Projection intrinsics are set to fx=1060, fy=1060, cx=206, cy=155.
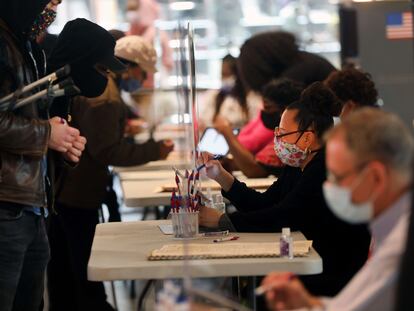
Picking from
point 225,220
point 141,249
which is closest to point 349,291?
point 141,249

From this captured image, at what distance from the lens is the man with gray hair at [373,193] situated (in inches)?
86.8

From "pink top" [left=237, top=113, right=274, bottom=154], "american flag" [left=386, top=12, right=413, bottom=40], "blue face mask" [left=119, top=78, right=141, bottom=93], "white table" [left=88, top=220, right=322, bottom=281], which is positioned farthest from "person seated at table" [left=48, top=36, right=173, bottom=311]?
"american flag" [left=386, top=12, right=413, bottom=40]

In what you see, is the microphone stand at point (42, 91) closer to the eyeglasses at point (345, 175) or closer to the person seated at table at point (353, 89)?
the eyeglasses at point (345, 175)

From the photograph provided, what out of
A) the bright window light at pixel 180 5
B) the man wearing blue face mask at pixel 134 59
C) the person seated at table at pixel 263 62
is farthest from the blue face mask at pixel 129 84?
the person seated at table at pixel 263 62

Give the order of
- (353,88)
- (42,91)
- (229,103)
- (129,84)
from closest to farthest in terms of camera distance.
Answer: (42,91) < (353,88) < (129,84) < (229,103)

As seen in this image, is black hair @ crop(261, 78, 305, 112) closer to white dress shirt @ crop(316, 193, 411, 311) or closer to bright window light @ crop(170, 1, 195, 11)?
bright window light @ crop(170, 1, 195, 11)

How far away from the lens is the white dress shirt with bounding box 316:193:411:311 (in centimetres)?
221

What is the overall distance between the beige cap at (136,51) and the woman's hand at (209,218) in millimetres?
2175

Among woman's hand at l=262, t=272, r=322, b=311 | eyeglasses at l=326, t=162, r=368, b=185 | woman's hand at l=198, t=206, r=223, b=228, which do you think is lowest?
woman's hand at l=198, t=206, r=223, b=228

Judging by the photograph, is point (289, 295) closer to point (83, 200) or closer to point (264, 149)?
point (83, 200)

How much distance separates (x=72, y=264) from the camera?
525 cm

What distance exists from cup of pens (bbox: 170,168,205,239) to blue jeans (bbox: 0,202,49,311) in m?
0.46

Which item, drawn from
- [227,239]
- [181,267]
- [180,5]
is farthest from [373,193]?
[180,5]

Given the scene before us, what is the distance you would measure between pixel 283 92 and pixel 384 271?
3.04 metres
